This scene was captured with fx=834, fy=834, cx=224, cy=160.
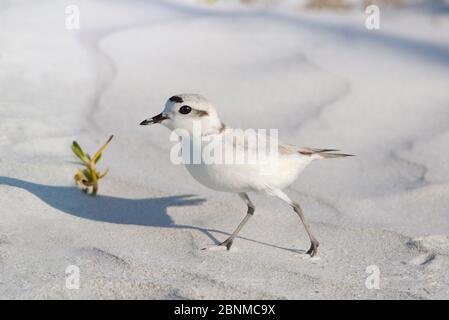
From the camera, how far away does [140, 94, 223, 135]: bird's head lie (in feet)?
12.4

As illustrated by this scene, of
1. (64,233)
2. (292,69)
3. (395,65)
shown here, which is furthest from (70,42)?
(64,233)

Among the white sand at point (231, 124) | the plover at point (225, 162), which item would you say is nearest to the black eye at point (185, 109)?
the plover at point (225, 162)

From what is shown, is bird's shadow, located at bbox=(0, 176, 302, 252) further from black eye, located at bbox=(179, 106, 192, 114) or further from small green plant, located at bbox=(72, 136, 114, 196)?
black eye, located at bbox=(179, 106, 192, 114)

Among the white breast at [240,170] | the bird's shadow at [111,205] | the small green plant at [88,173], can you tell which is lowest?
the bird's shadow at [111,205]

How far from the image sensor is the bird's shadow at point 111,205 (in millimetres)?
4238

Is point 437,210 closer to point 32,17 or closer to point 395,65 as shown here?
point 395,65

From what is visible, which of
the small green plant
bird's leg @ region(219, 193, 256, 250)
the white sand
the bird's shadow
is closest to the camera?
the white sand

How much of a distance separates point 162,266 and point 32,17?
434 cm

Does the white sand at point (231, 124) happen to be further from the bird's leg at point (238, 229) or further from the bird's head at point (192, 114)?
the bird's head at point (192, 114)

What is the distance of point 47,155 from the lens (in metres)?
4.89

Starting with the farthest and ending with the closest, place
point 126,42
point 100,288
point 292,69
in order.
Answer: point 126,42 → point 292,69 → point 100,288

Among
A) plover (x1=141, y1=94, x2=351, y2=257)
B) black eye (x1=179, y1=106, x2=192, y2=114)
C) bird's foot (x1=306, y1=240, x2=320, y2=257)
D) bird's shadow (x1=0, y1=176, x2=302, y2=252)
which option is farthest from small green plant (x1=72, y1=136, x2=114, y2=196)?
bird's foot (x1=306, y1=240, x2=320, y2=257)

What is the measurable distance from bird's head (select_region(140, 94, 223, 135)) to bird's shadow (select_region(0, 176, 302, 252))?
610 millimetres

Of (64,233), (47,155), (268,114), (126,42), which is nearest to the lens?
(64,233)
